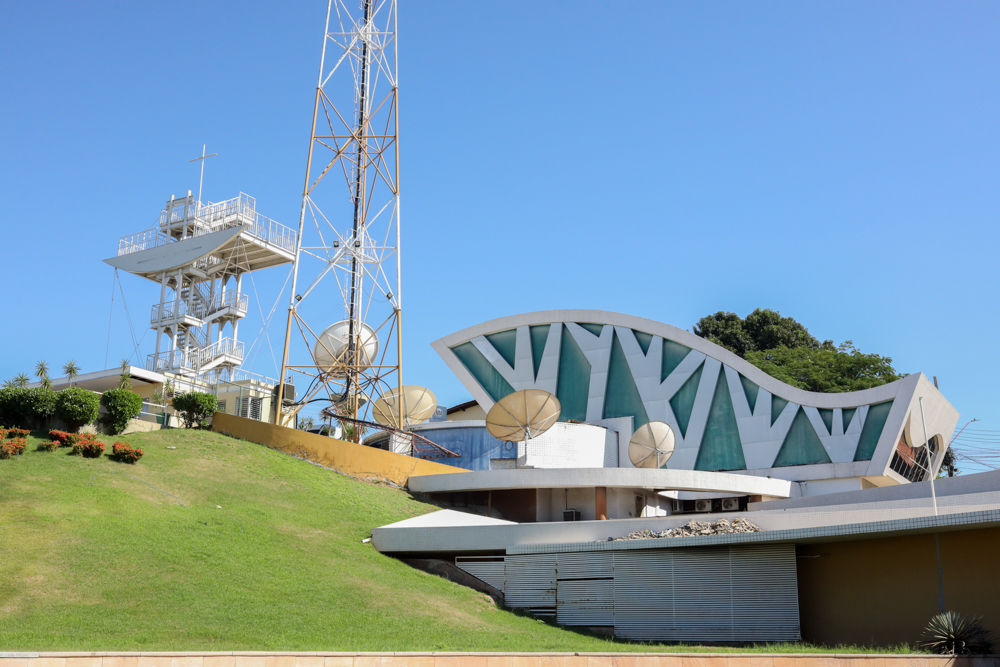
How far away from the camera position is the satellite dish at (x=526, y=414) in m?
32.3

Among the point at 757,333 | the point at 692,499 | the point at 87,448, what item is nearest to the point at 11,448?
the point at 87,448

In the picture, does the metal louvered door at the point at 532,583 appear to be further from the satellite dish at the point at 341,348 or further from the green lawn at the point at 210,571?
the satellite dish at the point at 341,348

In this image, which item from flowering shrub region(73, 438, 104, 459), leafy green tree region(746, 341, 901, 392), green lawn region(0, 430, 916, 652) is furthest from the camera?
leafy green tree region(746, 341, 901, 392)

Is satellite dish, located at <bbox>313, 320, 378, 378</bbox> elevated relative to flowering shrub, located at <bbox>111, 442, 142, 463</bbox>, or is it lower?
elevated

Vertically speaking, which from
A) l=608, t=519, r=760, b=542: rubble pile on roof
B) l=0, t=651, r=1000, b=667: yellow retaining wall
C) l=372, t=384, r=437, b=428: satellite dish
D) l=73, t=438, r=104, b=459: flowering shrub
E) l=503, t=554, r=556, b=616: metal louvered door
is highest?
l=372, t=384, r=437, b=428: satellite dish

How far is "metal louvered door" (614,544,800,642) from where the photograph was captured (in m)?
20.5

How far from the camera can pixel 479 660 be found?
14570mm

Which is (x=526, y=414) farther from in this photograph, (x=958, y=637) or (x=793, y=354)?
(x=793, y=354)

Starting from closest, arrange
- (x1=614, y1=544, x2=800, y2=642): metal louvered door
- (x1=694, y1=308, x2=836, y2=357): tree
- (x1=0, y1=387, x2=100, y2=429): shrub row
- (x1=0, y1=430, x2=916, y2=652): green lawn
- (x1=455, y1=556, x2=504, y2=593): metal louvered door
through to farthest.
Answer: (x1=0, y1=430, x2=916, y2=652): green lawn
(x1=614, y1=544, x2=800, y2=642): metal louvered door
(x1=455, y1=556, x2=504, y2=593): metal louvered door
(x1=0, y1=387, x2=100, y2=429): shrub row
(x1=694, y1=308, x2=836, y2=357): tree

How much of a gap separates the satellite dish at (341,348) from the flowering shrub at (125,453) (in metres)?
10.8

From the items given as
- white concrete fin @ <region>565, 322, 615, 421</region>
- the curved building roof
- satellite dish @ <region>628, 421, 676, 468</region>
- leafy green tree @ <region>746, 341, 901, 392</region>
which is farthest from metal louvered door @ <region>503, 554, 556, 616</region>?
leafy green tree @ <region>746, 341, 901, 392</region>

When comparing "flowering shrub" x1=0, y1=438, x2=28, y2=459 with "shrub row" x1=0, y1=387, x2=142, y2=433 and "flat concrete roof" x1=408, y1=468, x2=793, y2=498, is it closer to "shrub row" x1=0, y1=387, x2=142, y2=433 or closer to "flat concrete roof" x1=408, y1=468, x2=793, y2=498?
"shrub row" x1=0, y1=387, x2=142, y2=433

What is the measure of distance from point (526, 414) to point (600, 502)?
4.36 m

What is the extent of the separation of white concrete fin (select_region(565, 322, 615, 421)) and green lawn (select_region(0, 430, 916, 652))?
1717 centimetres
